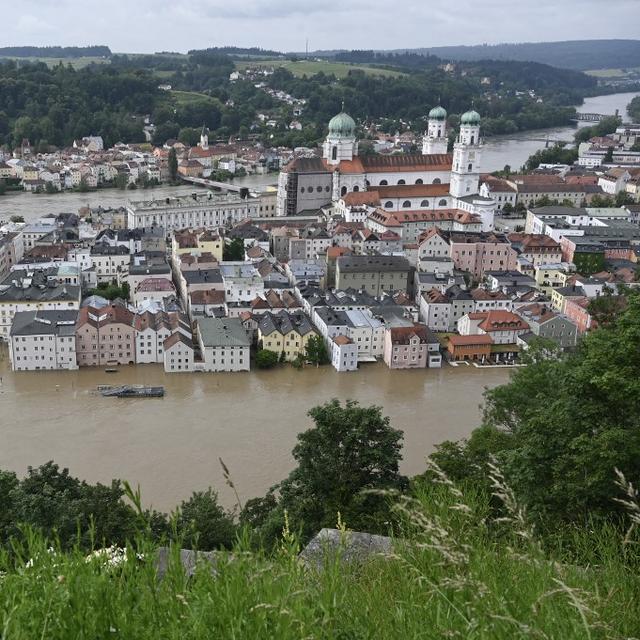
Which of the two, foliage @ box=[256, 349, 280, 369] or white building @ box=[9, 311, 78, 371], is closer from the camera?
white building @ box=[9, 311, 78, 371]

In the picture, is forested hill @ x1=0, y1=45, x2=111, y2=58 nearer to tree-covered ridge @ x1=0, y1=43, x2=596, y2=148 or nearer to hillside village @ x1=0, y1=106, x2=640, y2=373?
tree-covered ridge @ x1=0, y1=43, x2=596, y2=148

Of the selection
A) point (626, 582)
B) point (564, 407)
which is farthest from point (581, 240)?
point (626, 582)

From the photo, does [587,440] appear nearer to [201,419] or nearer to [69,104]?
[201,419]

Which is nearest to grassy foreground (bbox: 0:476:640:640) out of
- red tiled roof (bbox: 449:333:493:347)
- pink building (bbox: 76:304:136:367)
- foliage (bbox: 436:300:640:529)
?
foliage (bbox: 436:300:640:529)

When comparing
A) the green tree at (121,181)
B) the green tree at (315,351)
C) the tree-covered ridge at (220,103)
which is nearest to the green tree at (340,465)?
the green tree at (315,351)

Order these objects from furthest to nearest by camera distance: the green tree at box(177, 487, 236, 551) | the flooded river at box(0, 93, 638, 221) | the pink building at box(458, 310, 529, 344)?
the flooded river at box(0, 93, 638, 221) < the pink building at box(458, 310, 529, 344) < the green tree at box(177, 487, 236, 551)

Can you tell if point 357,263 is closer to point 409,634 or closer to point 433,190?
point 433,190

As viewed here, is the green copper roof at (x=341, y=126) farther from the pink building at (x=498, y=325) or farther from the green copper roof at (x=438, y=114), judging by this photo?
the pink building at (x=498, y=325)
